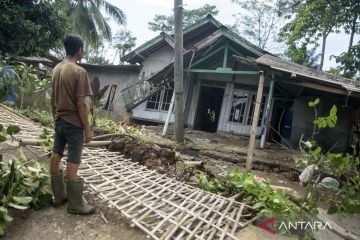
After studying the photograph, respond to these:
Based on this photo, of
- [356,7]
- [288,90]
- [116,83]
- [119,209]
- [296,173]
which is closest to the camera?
[119,209]

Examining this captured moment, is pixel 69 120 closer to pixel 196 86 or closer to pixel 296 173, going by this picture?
pixel 296 173

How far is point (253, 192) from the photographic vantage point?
4.13 metres

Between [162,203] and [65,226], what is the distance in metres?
1.06

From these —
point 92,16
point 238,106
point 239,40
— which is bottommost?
point 238,106

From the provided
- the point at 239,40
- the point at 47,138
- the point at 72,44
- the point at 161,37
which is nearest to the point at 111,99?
the point at 161,37

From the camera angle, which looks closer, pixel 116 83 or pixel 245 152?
pixel 245 152

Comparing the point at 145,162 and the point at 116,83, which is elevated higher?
the point at 116,83

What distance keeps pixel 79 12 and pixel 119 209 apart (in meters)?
17.7

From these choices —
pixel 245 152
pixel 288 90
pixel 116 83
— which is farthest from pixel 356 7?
pixel 116 83

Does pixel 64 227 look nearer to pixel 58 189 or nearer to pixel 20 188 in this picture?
pixel 58 189

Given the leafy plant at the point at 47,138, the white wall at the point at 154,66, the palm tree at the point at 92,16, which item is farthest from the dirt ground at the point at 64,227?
the palm tree at the point at 92,16

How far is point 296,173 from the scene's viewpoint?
769 centimetres

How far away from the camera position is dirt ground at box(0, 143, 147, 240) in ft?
9.50

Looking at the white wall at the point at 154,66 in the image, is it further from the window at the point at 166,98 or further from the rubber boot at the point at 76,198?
the rubber boot at the point at 76,198
